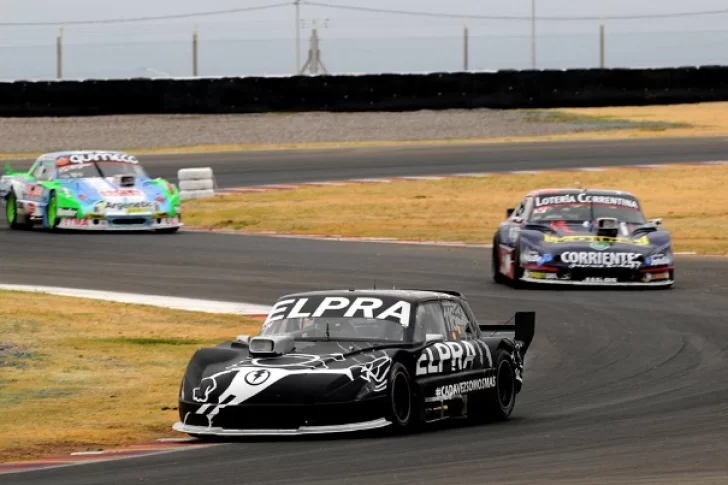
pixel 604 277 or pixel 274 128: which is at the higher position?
pixel 274 128

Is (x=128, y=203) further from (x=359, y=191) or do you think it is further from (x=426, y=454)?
(x=426, y=454)

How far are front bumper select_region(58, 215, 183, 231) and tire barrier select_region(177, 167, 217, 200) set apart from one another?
5.20 meters

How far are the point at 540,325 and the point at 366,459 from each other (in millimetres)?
7702

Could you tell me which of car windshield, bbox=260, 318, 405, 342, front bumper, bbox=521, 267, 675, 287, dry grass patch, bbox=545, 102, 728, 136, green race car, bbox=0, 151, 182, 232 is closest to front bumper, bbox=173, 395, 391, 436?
car windshield, bbox=260, 318, 405, 342

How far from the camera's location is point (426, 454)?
9.56 meters

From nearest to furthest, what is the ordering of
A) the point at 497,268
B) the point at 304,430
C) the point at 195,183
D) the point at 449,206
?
the point at 304,430
the point at 497,268
the point at 449,206
the point at 195,183

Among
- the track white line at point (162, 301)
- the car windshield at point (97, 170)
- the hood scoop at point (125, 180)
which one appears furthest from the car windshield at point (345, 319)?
the car windshield at point (97, 170)

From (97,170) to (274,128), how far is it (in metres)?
16.5

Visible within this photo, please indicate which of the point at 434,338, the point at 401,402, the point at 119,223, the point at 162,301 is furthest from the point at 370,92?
the point at 401,402

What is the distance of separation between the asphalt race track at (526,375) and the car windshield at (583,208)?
1.05 meters

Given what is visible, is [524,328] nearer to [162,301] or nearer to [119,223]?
[162,301]

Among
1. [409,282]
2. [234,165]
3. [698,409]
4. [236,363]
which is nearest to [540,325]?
[409,282]

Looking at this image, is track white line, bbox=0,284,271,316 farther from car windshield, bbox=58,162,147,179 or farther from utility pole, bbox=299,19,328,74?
utility pole, bbox=299,19,328,74

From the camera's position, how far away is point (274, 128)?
43.8 meters
